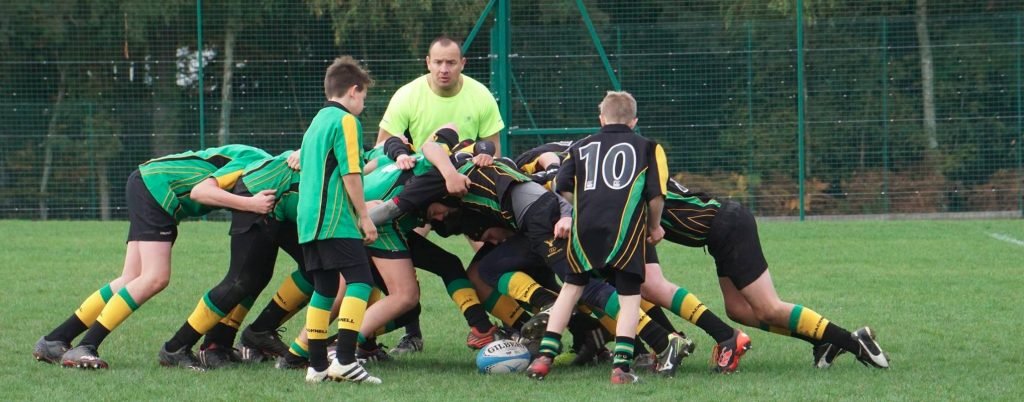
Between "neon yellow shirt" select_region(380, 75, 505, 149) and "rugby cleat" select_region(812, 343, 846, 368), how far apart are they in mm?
2407

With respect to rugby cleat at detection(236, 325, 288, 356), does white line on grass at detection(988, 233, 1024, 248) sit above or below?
below

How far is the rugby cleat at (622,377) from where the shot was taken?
19.6 feet

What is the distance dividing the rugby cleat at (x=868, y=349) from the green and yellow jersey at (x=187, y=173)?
9.58ft

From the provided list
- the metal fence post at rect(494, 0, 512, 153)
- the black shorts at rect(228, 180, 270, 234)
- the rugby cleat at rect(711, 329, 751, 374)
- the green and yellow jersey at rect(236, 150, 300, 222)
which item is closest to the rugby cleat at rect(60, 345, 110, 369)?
the black shorts at rect(228, 180, 270, 234)

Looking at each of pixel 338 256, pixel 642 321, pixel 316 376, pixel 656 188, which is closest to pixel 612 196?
pixel 656 188

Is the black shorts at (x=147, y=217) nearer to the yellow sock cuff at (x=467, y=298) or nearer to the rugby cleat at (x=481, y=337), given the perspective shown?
the yellow sock cuff at (x=467, y=298)

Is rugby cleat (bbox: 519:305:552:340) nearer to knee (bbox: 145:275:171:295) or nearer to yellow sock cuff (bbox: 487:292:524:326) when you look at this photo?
yellow sock cuff (bbox: 487:292:524:326)

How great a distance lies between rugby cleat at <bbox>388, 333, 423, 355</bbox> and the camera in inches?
291

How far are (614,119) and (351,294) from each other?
1.38 meters

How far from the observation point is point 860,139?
17.9 m

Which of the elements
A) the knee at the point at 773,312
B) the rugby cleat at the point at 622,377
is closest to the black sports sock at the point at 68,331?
the rugby cleat at the point at 622,377

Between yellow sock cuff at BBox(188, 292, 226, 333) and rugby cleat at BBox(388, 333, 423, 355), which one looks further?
rugby cleat at BBox(388, 333, 423, 355)

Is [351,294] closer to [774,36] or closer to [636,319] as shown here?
[636,319]

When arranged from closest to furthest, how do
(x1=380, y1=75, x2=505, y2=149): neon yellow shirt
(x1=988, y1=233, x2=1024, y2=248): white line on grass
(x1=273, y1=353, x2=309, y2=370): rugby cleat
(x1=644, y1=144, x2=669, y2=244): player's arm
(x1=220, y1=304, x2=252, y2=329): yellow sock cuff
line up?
(x1=644, y1=144, x2=669, y2=244): player's arm
(x1=273, y1=353, x2=309, y2=370): rugby cleat
(x1=220, y1=304, x2=252, y2=329): yellow sock cuff
(x1=380, y1=75, x2=505, y2=149): neon yellow shirt
(x1=988, y1=233, x2=1024, y2=248): white line on grass
